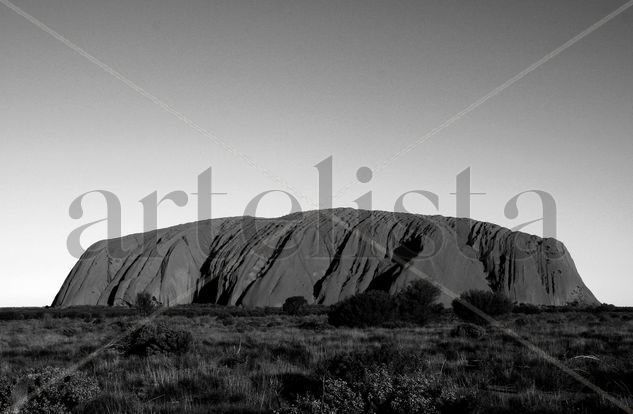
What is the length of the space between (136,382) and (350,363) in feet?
10.3

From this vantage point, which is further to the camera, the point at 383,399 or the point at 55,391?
the point at 55,391

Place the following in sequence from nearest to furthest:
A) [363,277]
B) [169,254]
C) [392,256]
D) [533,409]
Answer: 1. [533,409]
2. [363,277]
3. [392,256]
4. [169,254]

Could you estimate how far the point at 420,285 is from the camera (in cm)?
2681

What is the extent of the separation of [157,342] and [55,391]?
5.17 m

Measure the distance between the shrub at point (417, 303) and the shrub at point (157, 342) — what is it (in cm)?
1533

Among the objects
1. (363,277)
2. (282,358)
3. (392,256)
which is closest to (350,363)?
(282,358)

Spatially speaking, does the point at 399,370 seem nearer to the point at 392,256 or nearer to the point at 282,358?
the point at 282,358

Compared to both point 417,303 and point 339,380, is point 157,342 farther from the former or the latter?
point 417,303

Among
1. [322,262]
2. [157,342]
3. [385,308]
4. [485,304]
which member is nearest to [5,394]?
[157,342]

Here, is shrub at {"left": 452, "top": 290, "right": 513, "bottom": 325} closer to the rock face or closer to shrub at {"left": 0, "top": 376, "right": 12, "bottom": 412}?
shrub at {"left": 0, "top": 376, "right": 12, "bottom": 412}

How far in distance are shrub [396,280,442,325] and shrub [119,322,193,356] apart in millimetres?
15328

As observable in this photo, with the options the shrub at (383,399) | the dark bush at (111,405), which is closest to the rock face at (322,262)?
the dark bush at (111,405)

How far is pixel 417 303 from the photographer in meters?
25.3

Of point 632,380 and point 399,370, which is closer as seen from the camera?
point 399,370
